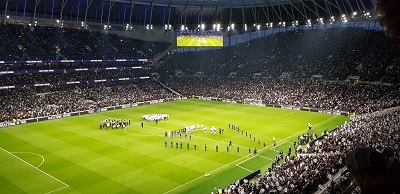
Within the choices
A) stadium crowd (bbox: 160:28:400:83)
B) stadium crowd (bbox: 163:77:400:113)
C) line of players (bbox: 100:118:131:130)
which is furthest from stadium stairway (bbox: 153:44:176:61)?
line of players (bbox: 100:118:131:130)

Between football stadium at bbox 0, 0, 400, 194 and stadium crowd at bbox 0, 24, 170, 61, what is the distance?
0.33 metres

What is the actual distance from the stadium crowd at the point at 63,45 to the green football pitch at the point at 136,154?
951 inches

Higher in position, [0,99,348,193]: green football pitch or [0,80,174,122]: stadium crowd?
[0,80,174,122]: stadium crowd

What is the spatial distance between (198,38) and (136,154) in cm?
4745

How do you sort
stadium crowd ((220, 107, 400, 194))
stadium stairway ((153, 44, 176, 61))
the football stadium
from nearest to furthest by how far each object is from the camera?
stadium crowd ((220, 107, 400, 194))
the football stadium
stadium stairway ((153, 44, 176, 61))

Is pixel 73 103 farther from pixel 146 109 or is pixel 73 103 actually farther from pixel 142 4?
pixel 142 4

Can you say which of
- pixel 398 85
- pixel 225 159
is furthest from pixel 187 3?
pixel 225 159

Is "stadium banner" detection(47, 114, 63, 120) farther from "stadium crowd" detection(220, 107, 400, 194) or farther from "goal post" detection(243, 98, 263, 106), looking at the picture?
"stadium crowd" detection(220, 107, 400, 194)

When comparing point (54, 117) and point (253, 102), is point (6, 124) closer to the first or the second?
point (54, 117)

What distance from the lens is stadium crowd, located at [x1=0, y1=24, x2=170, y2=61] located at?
64.9m

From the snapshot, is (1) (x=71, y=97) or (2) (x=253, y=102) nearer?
(1) (x=71, y=97)

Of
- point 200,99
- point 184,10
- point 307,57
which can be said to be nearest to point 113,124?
point 200,99

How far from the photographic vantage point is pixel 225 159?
30.2 meters

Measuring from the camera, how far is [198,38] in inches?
2938
